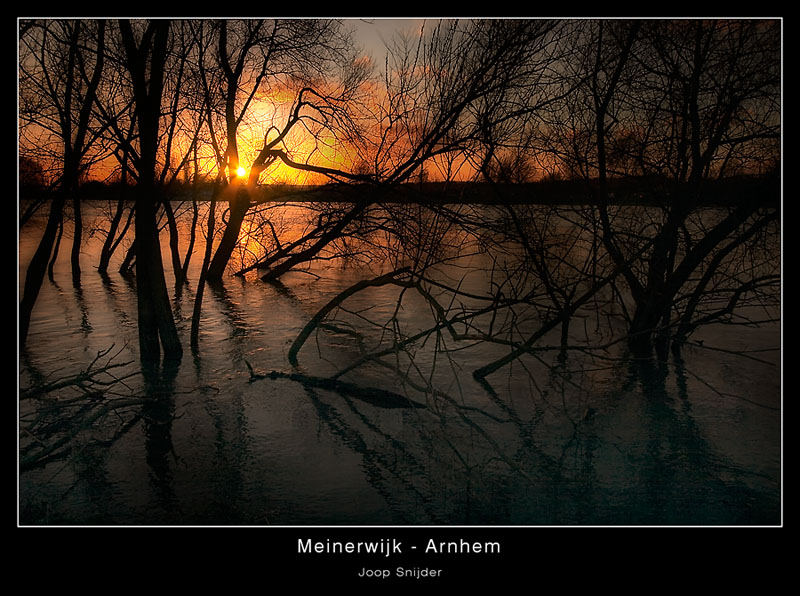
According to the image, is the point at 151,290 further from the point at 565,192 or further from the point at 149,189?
the point at 565,192

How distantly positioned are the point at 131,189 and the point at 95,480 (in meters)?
10.5

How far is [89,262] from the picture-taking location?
55.0ft

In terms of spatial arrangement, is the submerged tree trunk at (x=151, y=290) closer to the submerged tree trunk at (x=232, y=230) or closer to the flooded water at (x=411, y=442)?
the flooded water at (x=411, y=442)

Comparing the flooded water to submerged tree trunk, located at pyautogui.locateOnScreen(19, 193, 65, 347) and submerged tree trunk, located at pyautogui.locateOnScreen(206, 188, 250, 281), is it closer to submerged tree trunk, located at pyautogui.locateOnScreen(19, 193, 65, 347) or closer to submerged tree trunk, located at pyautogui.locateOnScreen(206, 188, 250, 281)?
submerged tree trunk, located at pyautogui.locateOnScreen(19, 193, 65, 347)

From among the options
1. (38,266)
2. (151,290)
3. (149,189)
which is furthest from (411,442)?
(38,266)

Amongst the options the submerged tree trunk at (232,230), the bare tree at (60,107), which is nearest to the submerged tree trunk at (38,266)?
the bare tree at (60,107)

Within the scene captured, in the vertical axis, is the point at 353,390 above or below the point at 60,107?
below

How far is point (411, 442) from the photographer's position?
495 cm

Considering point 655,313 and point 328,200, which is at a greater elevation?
point 328,200

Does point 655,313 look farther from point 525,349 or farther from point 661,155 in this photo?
point 525,349

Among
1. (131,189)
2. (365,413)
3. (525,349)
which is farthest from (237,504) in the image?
(131,189)

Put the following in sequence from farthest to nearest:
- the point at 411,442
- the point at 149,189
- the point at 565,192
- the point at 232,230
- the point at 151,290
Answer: the point at 232,230, the point at 565,192, the point at 151,290, the point at 149,189, the point at 411,442

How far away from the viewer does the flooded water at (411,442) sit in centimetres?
396

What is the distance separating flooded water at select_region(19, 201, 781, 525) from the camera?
3.96m
